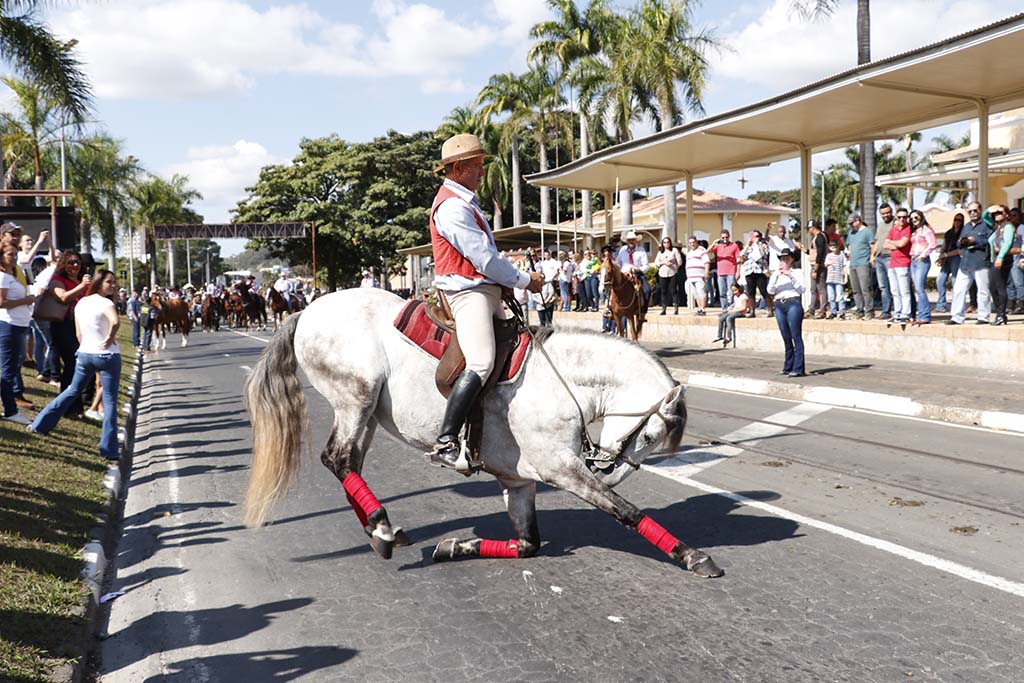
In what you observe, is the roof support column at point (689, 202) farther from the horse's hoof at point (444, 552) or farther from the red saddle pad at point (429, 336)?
the horse's hoof at point (444, 552)

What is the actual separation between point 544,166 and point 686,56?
1582cm

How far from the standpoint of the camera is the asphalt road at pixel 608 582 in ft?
13.6

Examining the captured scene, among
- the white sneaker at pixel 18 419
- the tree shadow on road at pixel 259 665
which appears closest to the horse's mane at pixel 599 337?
the tree shadow on road at pixel 259 665

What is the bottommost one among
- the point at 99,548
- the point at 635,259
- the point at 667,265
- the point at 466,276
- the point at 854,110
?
the point at 99,548

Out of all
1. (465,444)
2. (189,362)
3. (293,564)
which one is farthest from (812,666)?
(189,362)

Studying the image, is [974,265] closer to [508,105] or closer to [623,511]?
[623,511]

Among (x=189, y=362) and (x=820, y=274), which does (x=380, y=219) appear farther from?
(x=820, y=274)

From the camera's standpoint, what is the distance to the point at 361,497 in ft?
18.4

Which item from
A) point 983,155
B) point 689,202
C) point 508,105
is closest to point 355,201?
point 508,105

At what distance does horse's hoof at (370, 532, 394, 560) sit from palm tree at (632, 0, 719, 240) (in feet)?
100

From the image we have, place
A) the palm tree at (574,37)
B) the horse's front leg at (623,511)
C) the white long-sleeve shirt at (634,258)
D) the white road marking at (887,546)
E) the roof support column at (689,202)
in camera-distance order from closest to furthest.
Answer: the white road marking at (887,546) → the horse's front leg at (623,511) → the white long-sleeve shirt at (634,258) → the roof support column at (689,202) → the palm tree at (574,37)

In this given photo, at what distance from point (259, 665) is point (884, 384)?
1139 cm

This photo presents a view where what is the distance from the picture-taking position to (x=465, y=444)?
17.7 ft

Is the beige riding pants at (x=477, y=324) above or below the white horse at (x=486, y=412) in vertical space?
above
